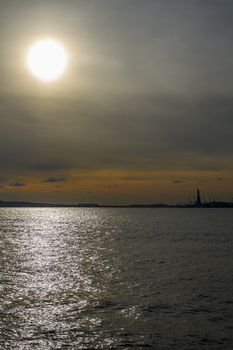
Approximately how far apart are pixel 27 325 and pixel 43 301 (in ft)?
23.4

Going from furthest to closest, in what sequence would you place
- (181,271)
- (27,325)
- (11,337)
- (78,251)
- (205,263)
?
1. (78,251)
2. (205,263)
3. (181,271)
4. (27,325)
5. (11,337)

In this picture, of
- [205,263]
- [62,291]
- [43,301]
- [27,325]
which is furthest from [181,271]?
[27,325]

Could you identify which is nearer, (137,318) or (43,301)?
(137,318)

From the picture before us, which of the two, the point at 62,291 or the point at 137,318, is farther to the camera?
the point at 62,291

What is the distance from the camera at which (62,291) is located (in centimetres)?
4025

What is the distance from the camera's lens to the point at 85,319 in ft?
99.2

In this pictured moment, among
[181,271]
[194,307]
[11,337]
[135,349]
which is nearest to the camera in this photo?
[135,349]

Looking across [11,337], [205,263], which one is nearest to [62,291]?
[11,337]

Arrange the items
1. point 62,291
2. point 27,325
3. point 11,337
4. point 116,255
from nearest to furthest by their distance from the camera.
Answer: point 11,337, point 27,325, point 62,291, point 116,255

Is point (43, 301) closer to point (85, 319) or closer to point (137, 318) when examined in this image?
point (85, 319)

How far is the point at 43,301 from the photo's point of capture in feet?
118

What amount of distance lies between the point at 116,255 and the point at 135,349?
4702 cm

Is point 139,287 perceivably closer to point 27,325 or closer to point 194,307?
point 194,307

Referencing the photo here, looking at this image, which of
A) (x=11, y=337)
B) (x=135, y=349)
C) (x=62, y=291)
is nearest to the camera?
(x=135, y=349)
